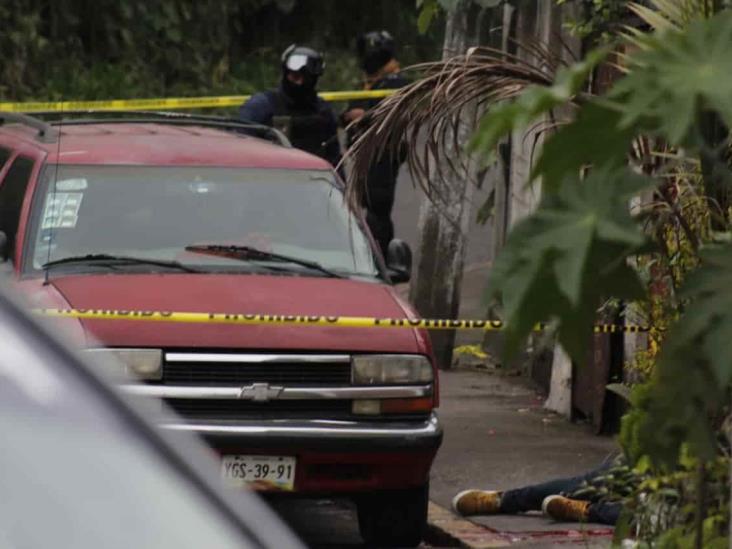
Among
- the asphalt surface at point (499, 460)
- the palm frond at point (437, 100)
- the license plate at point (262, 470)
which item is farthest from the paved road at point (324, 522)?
the palm frond at point (437, 100)

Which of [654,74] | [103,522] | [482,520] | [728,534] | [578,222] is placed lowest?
[482,520]

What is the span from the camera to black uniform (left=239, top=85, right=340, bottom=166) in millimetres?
13805

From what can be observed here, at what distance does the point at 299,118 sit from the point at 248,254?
16.0 ft

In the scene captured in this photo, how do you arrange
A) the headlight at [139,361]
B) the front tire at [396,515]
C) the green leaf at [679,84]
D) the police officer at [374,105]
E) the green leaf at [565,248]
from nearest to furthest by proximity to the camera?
1. the green leaf at [679,84]
2. the green leaf at [565,248]
3. the headlight at [139,361]
4. the front tire at [396,515]
5. the police officer at [374,105]

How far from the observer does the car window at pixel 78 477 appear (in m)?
2.07

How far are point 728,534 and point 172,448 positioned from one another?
3491 millimetres

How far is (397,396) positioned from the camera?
838 cm

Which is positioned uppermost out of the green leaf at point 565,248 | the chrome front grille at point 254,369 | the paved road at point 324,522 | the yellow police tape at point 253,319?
the green leaf at point 565,248

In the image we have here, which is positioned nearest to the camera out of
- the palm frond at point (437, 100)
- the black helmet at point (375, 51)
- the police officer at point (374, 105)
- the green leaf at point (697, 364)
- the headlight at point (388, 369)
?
the green leaf at point (697, 364)

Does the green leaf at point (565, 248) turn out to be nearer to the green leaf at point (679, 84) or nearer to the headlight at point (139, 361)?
the green leaf at point (679, 84)

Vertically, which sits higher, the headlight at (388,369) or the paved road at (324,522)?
the headlight at (388,369)

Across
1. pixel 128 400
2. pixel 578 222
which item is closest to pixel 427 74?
pixel 578 222

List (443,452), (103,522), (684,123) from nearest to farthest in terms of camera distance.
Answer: (103,522) < (684,123) < (443,452)

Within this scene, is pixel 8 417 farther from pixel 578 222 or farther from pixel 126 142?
pixel 126 142
